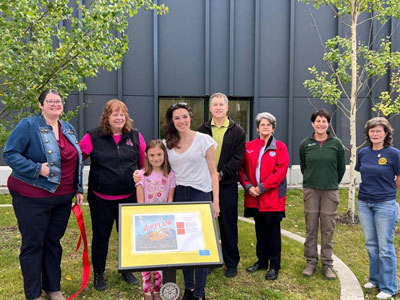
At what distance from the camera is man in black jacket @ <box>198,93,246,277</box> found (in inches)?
173

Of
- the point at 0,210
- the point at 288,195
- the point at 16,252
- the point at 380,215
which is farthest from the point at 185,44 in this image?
the point at 380,215

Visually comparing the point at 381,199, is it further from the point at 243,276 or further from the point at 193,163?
the point at 193,163

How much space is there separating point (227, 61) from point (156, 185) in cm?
737

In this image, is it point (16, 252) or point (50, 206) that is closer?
point (50, 206)

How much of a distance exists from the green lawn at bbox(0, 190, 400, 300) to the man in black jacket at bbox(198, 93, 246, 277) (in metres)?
0.52

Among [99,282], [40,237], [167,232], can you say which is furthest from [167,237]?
[99,282]

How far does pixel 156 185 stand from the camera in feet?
12.1

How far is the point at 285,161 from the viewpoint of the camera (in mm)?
4391

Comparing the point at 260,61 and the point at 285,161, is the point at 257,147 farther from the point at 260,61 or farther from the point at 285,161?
the point at 260,61

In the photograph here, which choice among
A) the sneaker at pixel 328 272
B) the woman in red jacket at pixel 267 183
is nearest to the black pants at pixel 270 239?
the woman in red jacket at pixel 267 183

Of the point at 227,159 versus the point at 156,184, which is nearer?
the point at 156,184

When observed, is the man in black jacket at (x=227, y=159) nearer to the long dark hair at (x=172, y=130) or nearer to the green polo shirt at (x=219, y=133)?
the green polo shirt at (x=219, y=133)

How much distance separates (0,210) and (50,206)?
5.17m

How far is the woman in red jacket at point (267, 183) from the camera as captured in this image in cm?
436
